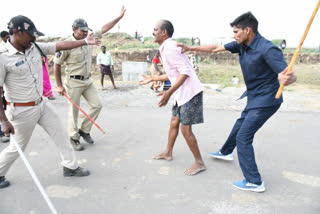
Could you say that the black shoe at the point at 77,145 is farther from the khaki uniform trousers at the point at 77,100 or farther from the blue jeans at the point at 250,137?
the blue jeans at the point at 250,137

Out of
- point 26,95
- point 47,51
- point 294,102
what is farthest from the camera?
point 294,102

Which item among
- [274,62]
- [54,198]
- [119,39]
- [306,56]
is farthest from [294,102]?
[119,39]

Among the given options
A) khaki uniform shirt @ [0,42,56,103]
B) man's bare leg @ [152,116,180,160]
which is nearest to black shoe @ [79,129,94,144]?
man's bare leg @ [152,116,180,160]

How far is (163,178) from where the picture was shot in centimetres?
331

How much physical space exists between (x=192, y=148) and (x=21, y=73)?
7.13 ft

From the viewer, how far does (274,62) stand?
2.54 meters

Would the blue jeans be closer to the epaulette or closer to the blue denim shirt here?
the blue denim shirt

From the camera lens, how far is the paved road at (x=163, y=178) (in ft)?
9.07

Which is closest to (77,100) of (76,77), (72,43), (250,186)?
(76,77)

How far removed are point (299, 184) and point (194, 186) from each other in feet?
4.14

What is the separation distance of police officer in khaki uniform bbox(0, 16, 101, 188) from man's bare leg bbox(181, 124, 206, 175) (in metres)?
1.47

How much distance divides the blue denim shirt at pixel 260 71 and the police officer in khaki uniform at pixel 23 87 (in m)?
1.73

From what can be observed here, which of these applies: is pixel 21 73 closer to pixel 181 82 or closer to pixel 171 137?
pixel 181 82

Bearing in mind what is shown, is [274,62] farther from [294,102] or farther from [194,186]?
[294,102]
